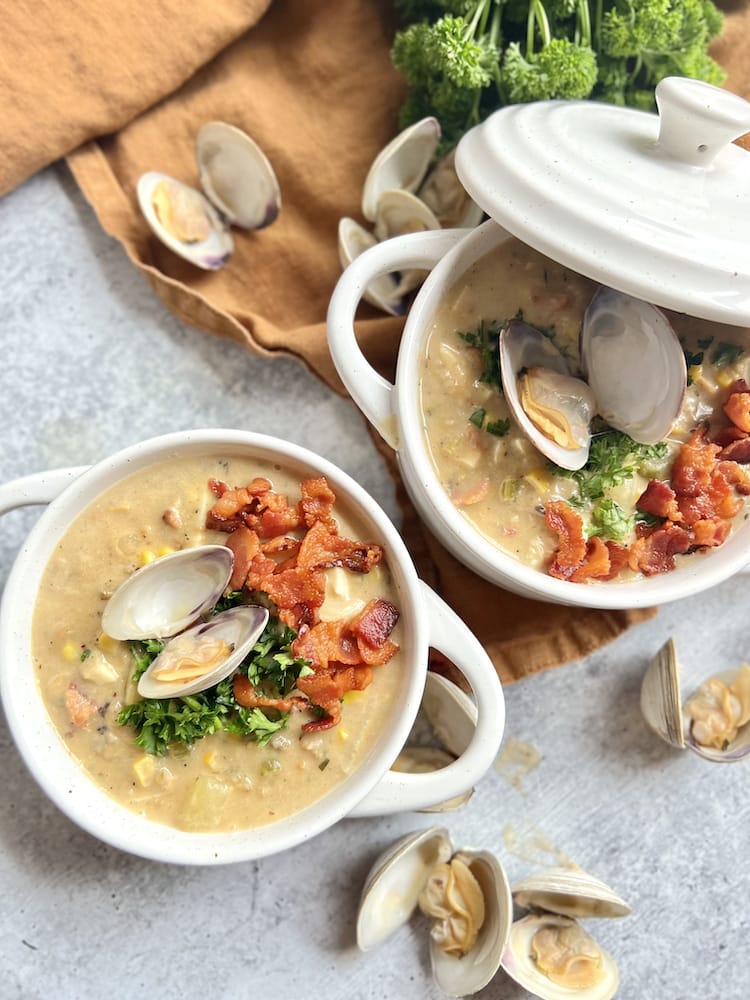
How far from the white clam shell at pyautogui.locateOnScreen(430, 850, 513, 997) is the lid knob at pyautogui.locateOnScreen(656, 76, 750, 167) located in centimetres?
149

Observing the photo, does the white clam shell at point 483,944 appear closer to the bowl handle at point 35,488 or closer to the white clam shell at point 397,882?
the white clam shell at point 397,882

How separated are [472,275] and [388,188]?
1.46 ft

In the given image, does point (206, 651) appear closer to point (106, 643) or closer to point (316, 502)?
point (106, 643)

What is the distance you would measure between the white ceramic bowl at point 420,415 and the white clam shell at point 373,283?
268mm

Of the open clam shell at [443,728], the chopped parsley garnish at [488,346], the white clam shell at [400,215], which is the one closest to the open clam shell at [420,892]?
the open clam shell at [443,728]

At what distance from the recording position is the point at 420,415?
181 centimetres

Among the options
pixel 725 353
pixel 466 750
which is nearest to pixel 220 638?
pixel 466 750

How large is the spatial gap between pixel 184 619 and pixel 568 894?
3.40ft

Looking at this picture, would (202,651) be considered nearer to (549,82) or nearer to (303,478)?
(303,478)

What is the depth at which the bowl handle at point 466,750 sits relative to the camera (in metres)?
1.72

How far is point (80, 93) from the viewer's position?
2.02 meters

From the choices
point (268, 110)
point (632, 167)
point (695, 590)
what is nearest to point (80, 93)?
point (268, 110)

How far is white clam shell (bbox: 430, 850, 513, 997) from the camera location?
195cm

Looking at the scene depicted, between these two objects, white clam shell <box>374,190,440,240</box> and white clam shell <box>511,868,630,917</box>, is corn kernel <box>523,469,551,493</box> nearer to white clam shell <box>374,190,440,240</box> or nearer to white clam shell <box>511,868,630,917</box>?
white clam shell <box>374,190,440,240</box>
